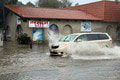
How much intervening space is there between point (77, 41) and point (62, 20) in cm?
1975

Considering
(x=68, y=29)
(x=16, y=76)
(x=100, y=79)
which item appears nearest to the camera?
(x=100, y=79)

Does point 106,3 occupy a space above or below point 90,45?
above

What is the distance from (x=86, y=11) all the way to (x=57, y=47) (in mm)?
27900

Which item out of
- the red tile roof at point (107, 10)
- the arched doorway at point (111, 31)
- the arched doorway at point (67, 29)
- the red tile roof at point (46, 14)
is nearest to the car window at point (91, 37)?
the red tile roof at point (46, 14)

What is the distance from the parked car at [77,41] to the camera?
2014cm

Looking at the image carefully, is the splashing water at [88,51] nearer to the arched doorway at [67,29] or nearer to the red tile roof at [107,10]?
the arched doorway at [67,29]

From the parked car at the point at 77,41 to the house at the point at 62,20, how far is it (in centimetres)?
1611

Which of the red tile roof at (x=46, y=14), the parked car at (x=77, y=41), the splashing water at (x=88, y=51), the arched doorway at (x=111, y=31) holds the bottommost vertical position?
the splashing water at (x=88, y=51)

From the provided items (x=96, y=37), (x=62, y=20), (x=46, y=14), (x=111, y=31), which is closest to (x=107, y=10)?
(x=111, y=31)

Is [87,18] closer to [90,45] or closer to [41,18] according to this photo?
[41,18]

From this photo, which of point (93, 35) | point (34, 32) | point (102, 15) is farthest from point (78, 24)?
point (93, 35)

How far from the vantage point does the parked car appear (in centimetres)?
2014

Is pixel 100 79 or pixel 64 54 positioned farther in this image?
pixel 64 54

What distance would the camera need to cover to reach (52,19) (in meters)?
38.9
